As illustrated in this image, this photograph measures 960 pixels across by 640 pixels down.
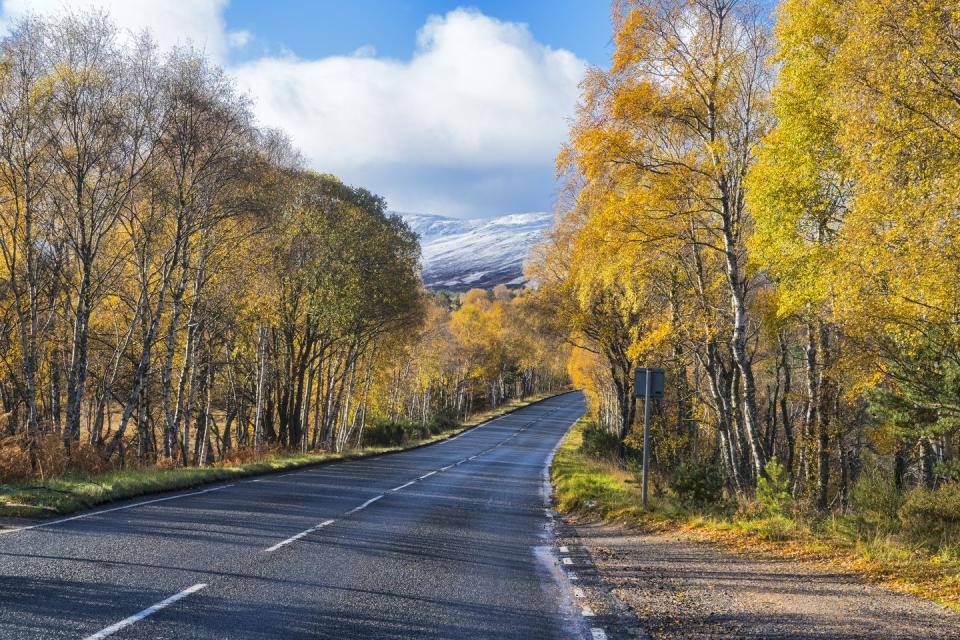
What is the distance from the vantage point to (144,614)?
5.44 metres

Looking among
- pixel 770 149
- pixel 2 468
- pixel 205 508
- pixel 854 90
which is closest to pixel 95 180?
pixel 2 468

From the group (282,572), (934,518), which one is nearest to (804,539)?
(934,518)

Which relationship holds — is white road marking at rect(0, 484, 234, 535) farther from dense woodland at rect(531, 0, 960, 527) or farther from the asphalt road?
dense woodland at rect(531, 0, 960, 527)

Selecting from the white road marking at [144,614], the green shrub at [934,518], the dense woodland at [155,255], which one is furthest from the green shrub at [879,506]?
the dense woodland at [155,255]

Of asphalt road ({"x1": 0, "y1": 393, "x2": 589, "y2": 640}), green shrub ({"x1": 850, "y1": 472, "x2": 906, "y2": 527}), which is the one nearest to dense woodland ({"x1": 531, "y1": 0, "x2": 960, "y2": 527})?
green shrub ({"x1": 850, "y1": 472, "x2": 906, "y2": 527})

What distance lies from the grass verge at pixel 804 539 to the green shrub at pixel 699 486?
40 cm

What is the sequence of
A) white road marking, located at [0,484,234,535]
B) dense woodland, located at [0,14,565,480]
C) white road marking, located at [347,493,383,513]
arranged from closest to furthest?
white road marking, located at [0,484,234,535]
white road marking, located at [347,493,383,513]
dense woodland, located at [0,14,565,480]

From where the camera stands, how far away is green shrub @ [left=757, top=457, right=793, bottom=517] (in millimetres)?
10711

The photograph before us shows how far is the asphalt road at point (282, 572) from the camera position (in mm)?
5445

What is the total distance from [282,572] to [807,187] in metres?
10.9

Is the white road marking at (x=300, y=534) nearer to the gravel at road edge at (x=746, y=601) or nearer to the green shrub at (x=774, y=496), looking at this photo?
the gravel at road edge at (x=746, y=601)

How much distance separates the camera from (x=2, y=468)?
44.5 ft

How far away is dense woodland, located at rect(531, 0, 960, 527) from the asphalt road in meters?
5.68

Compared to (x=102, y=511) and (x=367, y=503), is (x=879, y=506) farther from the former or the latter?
(x=102, y=511)
